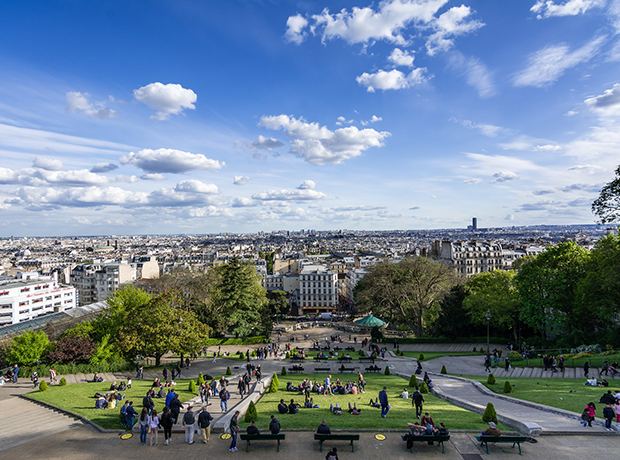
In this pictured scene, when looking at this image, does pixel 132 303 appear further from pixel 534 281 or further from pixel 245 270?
pixel 534 281

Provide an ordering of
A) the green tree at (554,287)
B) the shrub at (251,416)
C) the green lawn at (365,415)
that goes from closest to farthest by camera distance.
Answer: the green lawn at (365,415)
the shrub at (251,416)
the green tree at (554,287)

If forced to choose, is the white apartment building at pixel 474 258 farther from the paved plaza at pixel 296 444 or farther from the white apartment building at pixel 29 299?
the white apartment building at pixel 29 299

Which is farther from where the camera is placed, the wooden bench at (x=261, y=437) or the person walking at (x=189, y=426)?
the person walking at (x=189, y=426)

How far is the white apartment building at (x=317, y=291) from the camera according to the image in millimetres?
96000

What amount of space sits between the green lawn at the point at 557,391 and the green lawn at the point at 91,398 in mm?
19012

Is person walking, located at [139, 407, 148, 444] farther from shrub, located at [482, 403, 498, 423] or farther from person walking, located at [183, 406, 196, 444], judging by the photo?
shrub, located at [482, 403, 498, 423]

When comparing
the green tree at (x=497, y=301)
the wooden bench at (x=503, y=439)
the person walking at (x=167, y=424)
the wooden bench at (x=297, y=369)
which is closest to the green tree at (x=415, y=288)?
the green tree at (x=497, y=301)

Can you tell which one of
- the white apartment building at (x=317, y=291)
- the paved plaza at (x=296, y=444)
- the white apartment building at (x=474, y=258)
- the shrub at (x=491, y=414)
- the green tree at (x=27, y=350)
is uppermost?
the white apartment building at (x=474, y=258)

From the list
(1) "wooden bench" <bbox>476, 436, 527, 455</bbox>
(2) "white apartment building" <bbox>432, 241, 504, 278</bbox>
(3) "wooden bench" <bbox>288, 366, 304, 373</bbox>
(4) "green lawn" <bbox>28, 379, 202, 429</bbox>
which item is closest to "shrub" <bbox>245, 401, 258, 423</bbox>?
(4) "green lawn" <bbox>28, 379, 202, 429</bbox>

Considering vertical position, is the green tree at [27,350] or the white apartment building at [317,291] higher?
the green tree at [27,350]

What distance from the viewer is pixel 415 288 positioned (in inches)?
1909

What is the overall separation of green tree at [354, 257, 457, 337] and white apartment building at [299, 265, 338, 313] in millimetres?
41406

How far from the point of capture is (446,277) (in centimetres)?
4803

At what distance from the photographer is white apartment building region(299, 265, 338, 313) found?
96000 mm
